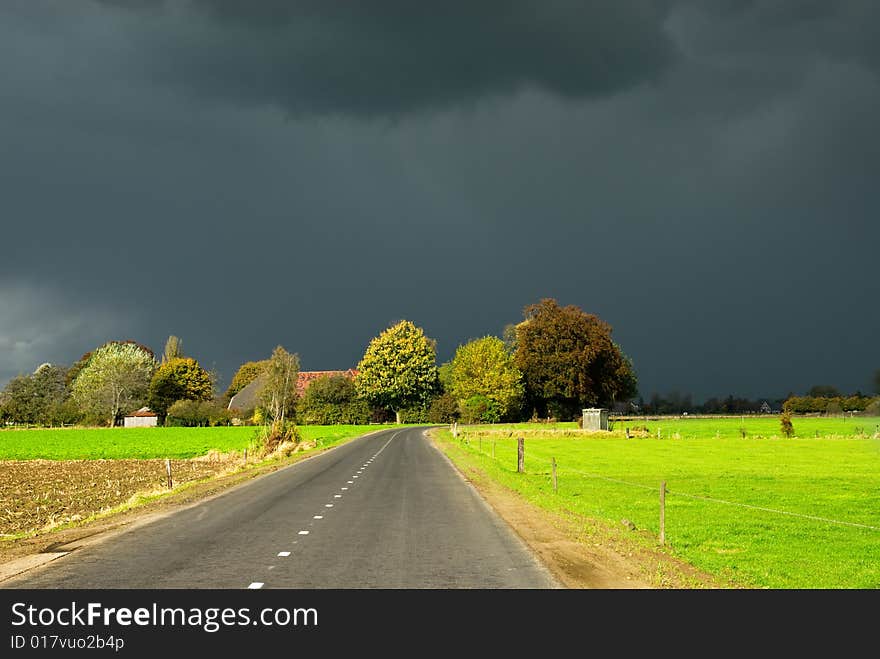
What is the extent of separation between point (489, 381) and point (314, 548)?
9847 centimetres

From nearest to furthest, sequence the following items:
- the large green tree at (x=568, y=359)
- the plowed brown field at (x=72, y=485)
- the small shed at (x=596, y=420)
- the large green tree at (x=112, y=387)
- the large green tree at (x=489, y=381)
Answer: the plowed brown field at (x=72, y=485)
the small shed at (x=596, y=420)
the large green tree at (x=568, y=359)
the large green tree at (x=489, y=381)
the large green tree at (x=112, y=387)

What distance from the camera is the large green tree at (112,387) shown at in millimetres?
131625

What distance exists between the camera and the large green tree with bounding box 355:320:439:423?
426 feet

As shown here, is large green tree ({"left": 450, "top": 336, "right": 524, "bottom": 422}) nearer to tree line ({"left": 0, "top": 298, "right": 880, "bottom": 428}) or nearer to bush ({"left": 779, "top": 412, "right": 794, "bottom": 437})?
tree line ({"left": 0, "top": 298, "right": 880, "bottom": 428})

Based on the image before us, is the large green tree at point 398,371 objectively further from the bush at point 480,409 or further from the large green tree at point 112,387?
the large green tree at point 112,387

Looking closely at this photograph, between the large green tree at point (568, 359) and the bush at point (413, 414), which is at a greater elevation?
the large green tree at point (568, 359)

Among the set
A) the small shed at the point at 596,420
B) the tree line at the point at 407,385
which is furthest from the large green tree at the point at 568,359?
the small shed at the point at 596,420

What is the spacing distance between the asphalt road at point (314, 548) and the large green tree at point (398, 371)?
10542 cm

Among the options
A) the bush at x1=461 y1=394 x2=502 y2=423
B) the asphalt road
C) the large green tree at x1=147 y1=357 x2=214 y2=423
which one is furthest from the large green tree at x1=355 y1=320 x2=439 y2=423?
the asphalt road

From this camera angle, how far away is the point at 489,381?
111 metres

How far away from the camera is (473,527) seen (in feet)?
54.2

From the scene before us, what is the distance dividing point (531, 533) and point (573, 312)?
92615 mm
